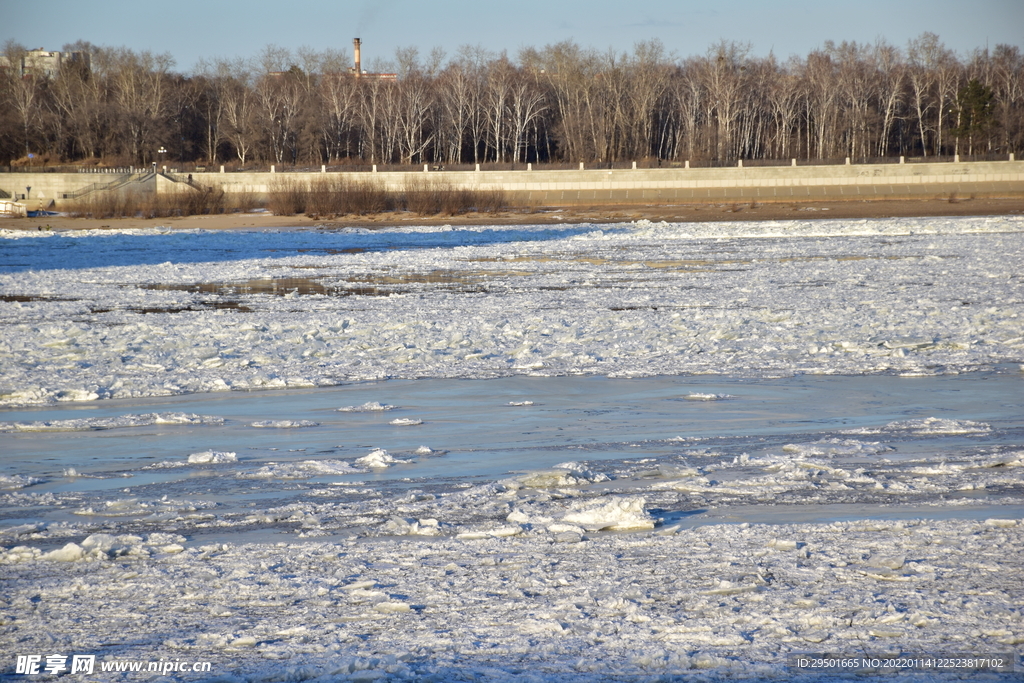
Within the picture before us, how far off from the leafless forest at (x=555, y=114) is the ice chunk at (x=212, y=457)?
68644 millimetres

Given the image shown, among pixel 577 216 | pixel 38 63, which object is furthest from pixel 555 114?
pixel 38 63

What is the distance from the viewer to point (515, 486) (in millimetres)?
5559

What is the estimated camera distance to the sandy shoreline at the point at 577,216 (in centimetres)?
4106

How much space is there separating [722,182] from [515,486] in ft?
194

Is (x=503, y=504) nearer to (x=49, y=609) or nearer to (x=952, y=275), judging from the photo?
(x=49, y=609)

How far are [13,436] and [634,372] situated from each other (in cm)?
518

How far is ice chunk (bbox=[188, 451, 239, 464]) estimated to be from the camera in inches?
243

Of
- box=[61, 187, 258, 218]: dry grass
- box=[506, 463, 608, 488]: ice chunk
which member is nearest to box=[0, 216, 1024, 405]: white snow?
box=[506, 463, 608, 488]: ice chunk

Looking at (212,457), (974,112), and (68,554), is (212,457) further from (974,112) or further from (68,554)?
(974,112)

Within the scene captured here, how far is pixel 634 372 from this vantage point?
9.27m

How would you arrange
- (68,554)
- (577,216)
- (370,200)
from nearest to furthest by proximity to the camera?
1. (68,554)
2. (577,216)
3. (370,200)

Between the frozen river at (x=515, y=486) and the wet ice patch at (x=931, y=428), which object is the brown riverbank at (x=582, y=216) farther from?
the wet ice patch at (x=931, y=428)

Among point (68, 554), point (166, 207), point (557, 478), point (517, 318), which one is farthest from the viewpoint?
point (166, 207)

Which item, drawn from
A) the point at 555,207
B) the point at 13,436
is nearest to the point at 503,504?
the point at 13,436
